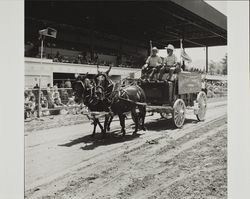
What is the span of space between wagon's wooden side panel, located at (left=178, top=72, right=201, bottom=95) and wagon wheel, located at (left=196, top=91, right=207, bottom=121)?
7cm

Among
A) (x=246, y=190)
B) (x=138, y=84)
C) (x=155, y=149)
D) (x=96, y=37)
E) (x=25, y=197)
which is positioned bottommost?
(x=25, y=197)

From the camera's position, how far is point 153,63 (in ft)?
11.1

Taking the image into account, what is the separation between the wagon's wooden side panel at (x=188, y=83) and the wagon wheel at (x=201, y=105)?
0.07 meters

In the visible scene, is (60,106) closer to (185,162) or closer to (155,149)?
(155,149)

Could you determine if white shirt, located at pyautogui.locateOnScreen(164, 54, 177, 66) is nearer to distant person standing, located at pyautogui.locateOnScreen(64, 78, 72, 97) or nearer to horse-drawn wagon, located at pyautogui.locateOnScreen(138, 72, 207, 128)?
horse-drawn wagon, located at pyautogui.locateOnScreen(138, 72, 207, 128)

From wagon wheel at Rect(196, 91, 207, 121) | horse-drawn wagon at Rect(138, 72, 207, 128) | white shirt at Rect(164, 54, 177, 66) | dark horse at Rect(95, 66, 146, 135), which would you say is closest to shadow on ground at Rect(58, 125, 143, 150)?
dark horse at Rect(95, 66, 146, 135)

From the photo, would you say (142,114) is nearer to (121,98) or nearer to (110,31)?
(121,98)

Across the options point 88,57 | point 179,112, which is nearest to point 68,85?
point 88,57

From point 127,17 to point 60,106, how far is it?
4.76 feet

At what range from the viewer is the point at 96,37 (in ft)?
11.8

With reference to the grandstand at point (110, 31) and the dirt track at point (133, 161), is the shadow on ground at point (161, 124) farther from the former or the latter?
the grandstand at point (110, 31)

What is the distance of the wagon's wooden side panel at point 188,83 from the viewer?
3.24 m

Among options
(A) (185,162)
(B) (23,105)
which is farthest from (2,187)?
(A) (185,162)

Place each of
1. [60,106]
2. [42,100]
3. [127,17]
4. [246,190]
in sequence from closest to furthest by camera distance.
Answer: [246,190] → [127,17] → [42,100] → [60,106]
